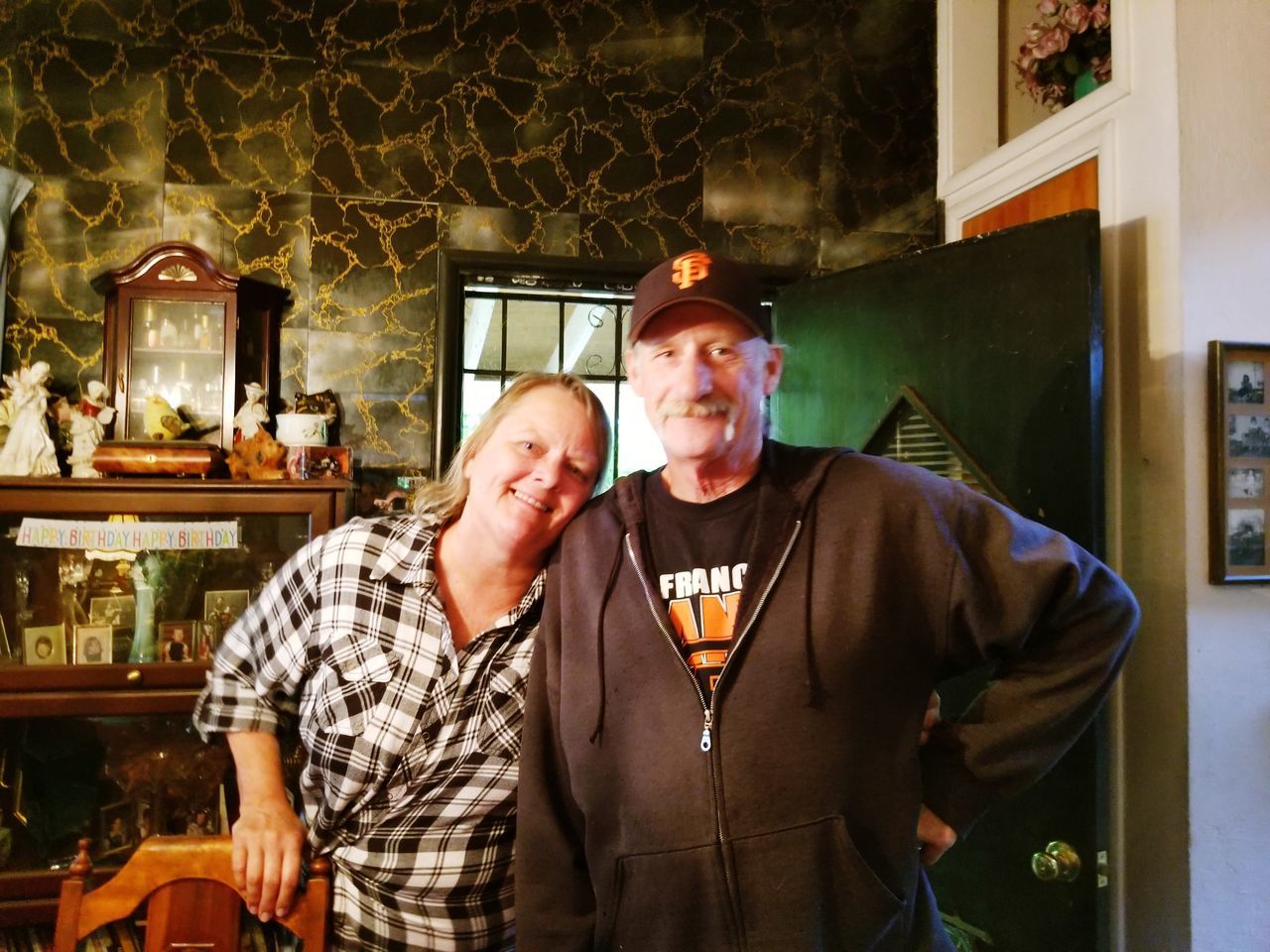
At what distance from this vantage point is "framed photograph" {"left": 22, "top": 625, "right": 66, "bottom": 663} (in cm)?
195

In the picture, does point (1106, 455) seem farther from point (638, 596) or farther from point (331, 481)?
point (331, 481)

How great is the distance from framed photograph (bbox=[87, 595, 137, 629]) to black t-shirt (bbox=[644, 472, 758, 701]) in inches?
63.7

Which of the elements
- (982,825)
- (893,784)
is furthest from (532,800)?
(982,825)

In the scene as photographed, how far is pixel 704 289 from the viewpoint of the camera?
1.16 meters

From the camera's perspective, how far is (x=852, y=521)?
111 cm

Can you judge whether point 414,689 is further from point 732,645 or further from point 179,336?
point 179,336

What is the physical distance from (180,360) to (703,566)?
1.78 metres

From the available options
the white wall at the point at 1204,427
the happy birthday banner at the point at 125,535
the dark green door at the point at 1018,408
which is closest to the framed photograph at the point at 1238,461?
the white wall at the point at 1204,427

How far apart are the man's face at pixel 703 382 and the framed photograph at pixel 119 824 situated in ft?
6.11

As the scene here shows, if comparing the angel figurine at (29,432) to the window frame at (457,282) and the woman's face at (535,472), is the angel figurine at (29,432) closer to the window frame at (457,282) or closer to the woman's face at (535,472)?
the window frame at (457,282)

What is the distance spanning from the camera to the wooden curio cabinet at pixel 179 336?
6.88 feet

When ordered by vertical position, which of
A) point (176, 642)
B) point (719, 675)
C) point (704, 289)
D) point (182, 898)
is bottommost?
point (182, 898)

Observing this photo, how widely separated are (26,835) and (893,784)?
218 cm

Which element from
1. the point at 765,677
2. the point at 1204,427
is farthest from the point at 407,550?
the point at 1204,427
